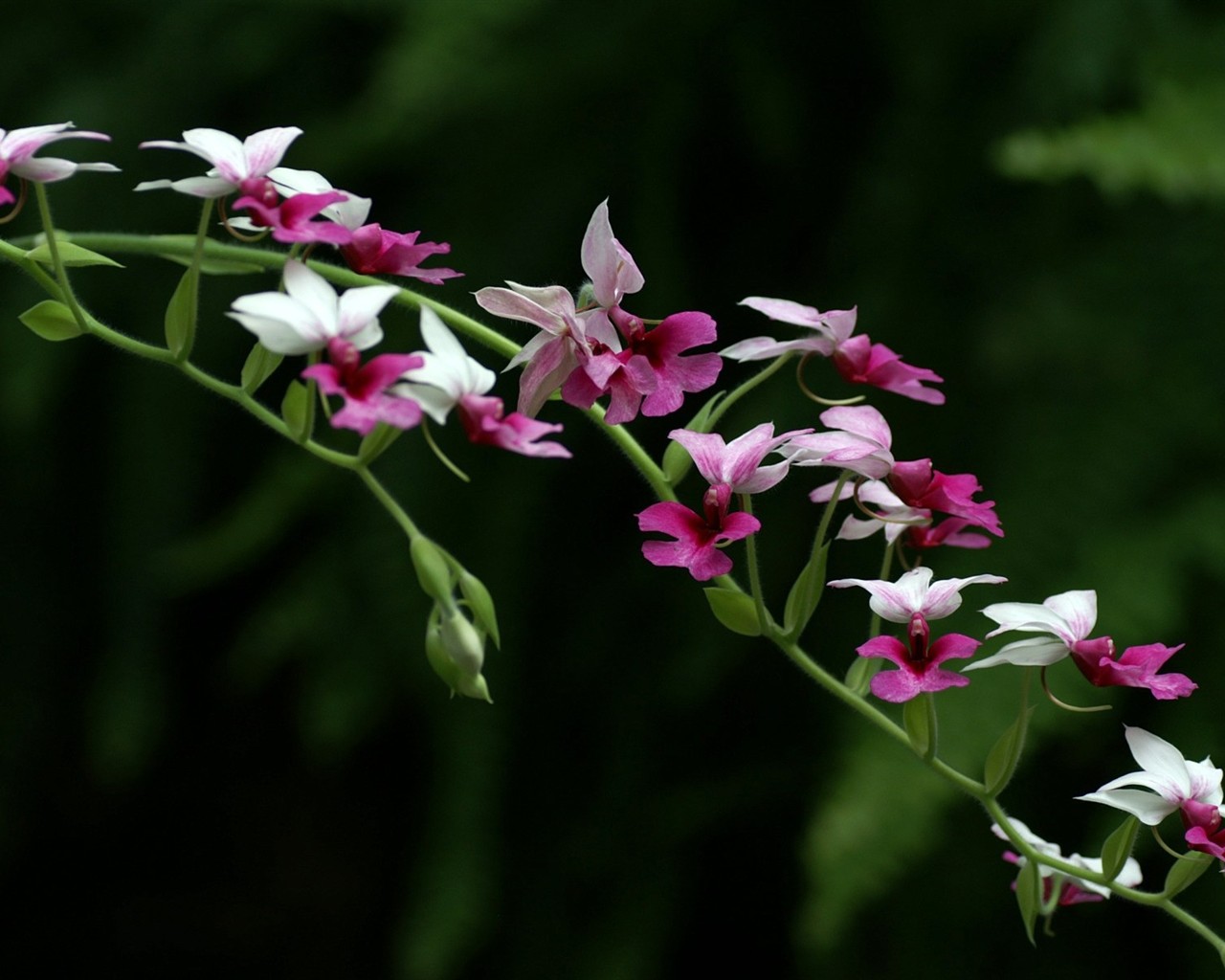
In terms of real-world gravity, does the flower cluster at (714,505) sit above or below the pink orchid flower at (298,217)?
below

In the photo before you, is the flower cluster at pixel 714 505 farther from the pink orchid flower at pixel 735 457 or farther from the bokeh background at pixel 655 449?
the bokeh background at pixel 655 449

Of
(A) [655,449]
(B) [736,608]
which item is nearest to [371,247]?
(B) [736,608]

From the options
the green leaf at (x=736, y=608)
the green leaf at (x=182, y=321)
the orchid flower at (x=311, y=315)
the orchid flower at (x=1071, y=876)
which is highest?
the orchid flower at (x=311, y=315)

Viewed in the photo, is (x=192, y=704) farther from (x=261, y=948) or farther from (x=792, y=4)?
(x=792, y=4)

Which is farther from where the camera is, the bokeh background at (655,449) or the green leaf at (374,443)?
the bokeh background at (655,449)

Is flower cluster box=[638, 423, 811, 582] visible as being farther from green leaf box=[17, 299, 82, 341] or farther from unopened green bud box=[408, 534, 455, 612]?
green leaf box=[17, 299, 82, 341]

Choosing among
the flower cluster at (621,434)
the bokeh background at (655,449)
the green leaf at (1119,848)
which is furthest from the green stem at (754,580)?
the bokeh background at (655,449)

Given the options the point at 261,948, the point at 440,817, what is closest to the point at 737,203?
the point at 440,817
